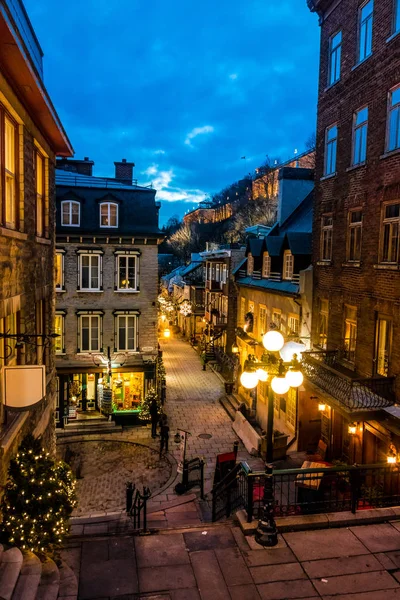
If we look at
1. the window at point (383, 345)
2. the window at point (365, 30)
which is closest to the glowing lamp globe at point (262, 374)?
the window at point (383, 345)

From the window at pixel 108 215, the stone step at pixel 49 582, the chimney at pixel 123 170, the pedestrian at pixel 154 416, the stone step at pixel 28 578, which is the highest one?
the chimney at pixel 123 170

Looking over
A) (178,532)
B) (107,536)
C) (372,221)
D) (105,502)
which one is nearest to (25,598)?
(107,536)

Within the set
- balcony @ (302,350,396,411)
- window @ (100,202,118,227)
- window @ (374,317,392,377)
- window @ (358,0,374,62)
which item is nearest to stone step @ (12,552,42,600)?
balcony @ (302,350,396,411)

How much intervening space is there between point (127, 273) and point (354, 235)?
13606 mm

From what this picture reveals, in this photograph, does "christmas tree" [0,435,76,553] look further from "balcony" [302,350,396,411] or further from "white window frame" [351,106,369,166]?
"white window frame" [351,106,369,166]

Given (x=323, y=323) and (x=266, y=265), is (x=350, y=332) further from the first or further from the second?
(x=266, y=265)

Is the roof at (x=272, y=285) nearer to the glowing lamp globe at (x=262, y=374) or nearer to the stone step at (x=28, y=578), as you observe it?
the glowing lamp globe at (x=262, y=374)

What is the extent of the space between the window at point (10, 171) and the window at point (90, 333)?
16.6 metres

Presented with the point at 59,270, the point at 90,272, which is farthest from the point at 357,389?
the point at 59,270

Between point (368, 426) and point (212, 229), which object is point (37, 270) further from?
point (212, 229)

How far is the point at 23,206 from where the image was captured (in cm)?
822

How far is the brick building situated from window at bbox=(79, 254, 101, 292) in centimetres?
1238

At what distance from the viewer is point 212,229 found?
90.1 meters

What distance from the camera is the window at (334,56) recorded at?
51.0ft
